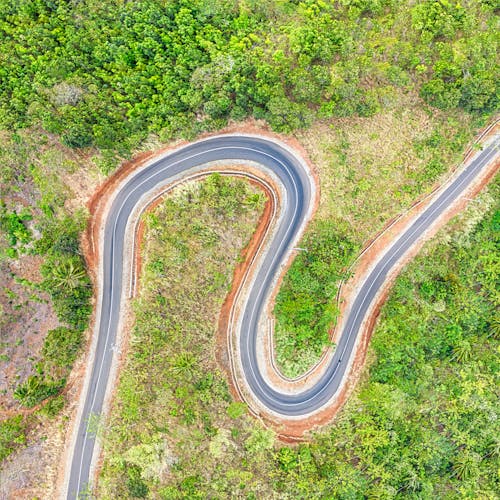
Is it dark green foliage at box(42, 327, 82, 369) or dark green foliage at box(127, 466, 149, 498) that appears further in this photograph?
dark green foliage at box(42, 327, 82, 369)

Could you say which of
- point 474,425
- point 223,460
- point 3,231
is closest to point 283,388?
point 223,460

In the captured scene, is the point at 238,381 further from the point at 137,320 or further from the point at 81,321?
the point at 81,321

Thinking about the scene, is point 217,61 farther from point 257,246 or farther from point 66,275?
point 66,275

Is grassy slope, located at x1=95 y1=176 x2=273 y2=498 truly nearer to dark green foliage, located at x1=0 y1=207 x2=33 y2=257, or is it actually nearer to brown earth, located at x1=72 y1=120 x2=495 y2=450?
brown earth, located at x1=72 y1=120 x2=495 y2=450

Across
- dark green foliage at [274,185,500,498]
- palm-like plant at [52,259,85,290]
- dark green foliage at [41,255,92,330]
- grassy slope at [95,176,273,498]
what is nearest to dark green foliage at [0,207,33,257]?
dark green foliage at [41,255,92,330]

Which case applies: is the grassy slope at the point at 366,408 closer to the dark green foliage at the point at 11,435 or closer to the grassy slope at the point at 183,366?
the grassy slope at the point at 183,366

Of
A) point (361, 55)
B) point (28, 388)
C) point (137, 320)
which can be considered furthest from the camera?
point (361, 55)

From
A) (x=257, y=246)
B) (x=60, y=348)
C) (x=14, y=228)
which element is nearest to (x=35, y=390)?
(x=60, y=348)
